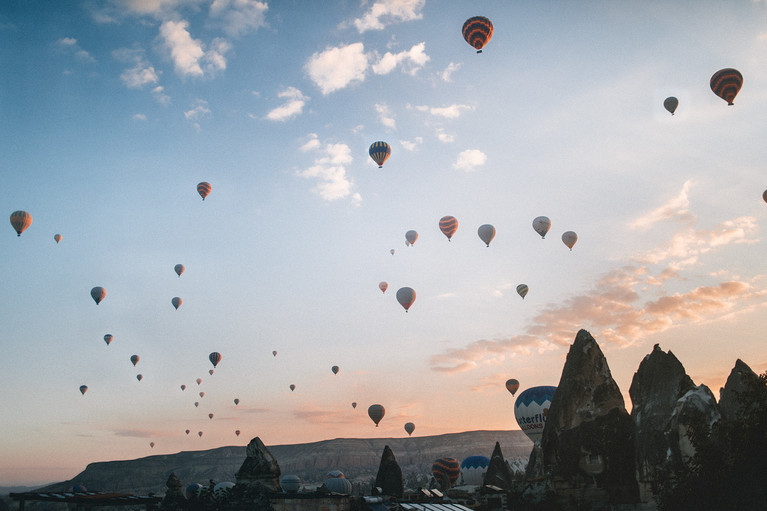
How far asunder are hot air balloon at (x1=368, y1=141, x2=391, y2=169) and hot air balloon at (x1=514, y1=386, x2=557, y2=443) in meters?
28.7

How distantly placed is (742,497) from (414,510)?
13.9 meters

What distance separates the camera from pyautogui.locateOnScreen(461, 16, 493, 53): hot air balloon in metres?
39.3

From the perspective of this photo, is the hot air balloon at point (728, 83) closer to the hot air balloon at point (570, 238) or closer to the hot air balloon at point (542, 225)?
the hot air balloon at point (570, 238)

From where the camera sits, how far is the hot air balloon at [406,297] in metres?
50.3

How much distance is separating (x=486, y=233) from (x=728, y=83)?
22.9 meters

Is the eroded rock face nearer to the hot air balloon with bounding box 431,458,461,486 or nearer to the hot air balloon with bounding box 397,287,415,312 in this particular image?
the hot air balloon with bounding box 397,287,415,312

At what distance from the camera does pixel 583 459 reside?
34156mm

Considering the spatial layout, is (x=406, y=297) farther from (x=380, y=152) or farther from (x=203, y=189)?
(x=203, y=189)

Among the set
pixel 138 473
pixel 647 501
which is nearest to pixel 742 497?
pixel 647 501

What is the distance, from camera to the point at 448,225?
51.8 metres

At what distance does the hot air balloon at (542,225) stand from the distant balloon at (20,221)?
158 feet

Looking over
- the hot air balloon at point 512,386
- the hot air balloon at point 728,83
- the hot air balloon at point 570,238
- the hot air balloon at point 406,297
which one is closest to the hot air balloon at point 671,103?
the hot air balloon at point 728,83

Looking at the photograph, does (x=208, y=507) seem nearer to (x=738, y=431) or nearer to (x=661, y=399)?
(x=738, y=431)

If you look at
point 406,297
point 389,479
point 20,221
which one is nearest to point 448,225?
point 406,297
